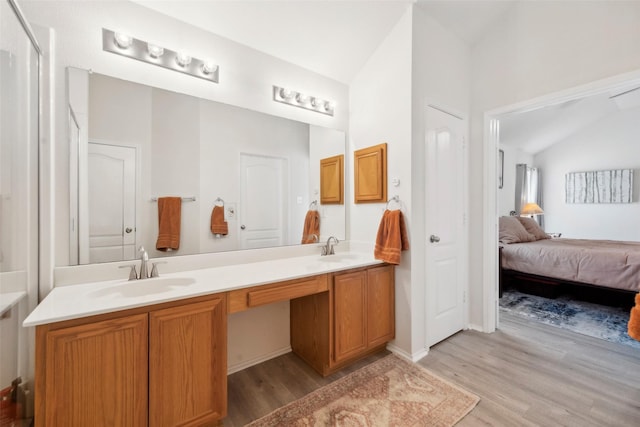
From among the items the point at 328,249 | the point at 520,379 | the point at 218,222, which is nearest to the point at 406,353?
the point at 520,379

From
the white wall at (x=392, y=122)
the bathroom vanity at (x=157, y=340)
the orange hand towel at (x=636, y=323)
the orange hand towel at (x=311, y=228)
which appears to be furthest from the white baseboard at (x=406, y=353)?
the orange hand towel at (x=636, y=323)

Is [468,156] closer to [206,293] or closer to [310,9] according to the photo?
[310,9]

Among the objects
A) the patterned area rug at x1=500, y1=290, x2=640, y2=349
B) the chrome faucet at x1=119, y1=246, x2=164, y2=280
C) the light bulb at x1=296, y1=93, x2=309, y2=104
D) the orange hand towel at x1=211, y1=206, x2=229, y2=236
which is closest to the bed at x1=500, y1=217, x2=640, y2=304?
the patterned area rug at x1=500, y1=290, x2=640, y2=349

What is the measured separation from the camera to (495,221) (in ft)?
8.66

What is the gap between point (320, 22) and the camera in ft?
7.02

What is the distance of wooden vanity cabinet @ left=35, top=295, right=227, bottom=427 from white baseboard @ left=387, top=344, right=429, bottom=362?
1423mm

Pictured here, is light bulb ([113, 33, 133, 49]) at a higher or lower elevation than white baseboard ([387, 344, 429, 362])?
higher

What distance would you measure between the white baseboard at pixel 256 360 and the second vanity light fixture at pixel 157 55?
2137 mm

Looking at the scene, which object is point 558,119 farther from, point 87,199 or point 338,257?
point 87,199

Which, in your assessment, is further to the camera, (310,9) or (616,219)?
(616,219)

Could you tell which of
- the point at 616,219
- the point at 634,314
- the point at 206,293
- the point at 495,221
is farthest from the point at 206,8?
the point at 616,219

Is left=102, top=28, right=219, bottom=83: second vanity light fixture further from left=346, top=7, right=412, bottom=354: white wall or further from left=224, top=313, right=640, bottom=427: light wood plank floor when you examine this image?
left=224, top=313, right=640, bottom=427: light wood plank floor

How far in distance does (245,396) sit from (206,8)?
261 centimetres

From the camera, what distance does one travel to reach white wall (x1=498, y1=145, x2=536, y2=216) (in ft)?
17.4
